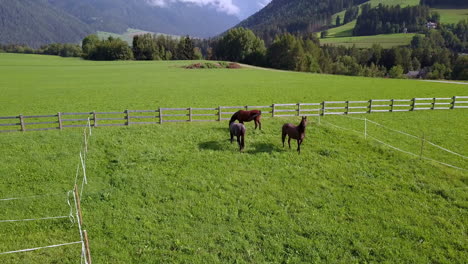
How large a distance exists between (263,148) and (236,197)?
510 centimetres

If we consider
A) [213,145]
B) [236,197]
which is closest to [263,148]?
[213,145]

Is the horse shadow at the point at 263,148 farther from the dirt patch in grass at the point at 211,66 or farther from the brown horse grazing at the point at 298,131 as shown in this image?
the dirt patch in grass at the point at 211,66

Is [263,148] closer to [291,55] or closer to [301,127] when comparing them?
[301,127]

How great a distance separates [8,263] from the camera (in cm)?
817

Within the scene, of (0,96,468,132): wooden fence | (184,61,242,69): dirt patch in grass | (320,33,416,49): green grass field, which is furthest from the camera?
(320,33,416,49): green grass field

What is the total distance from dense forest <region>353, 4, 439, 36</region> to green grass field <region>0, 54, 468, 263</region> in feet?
630

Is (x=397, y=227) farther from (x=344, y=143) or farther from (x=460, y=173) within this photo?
(x=344, y=143)

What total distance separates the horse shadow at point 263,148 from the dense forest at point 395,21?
192m

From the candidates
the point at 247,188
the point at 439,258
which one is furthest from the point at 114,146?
the point at 439,258

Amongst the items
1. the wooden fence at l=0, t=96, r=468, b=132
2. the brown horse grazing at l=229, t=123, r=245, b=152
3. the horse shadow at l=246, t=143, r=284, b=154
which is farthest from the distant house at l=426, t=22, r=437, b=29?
the brown horse grazing at l=229, t=123, r=245, b=152

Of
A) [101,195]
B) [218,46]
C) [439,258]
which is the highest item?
[218,46]

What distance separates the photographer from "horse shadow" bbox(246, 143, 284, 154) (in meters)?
15.9

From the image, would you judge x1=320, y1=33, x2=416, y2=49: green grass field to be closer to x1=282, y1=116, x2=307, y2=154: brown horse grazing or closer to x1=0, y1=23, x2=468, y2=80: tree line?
x1=0, y1=23, x2=468, y2=80: tree line

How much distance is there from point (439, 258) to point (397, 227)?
1.49m
